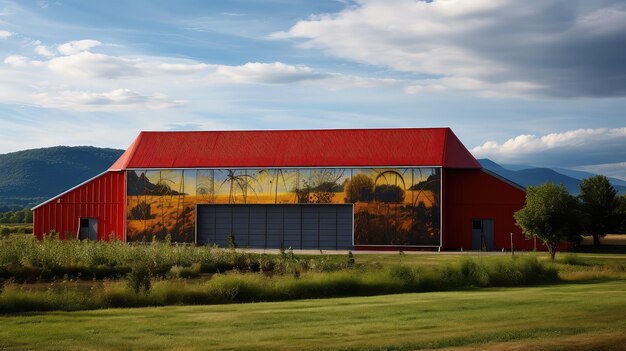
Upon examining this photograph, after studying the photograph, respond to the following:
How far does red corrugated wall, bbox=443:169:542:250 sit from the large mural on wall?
1908 millimetres

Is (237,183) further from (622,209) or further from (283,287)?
(283,287)

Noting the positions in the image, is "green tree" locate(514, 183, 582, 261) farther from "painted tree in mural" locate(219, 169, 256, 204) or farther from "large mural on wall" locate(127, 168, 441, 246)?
"painted tree in mural" locate(219, 169, 256, 204)

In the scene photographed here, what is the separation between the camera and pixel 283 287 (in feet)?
79.0

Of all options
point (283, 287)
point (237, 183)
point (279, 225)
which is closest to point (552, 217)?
point (279, 225)

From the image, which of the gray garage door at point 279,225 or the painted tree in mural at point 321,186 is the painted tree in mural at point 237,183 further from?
the painted tree in mural at point 321,186

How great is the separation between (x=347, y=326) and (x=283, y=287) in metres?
7.47

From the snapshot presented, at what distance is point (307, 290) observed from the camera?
80.3 feet

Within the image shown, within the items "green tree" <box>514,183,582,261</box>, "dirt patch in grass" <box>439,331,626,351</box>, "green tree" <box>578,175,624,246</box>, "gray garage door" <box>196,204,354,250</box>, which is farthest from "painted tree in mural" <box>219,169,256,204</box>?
"dirt patch in grass" <box>439,331,626,351</box>

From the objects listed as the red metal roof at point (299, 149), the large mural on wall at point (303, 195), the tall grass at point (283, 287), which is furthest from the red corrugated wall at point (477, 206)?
the tall grass at point (283, 287)

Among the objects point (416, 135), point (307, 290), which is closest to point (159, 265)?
point (307, 290)

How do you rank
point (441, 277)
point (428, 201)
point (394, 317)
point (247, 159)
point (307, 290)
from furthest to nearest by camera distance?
1. point (247, 159)
2. point (428, 201)
3. point (441, 277)
4. point (307, 290)
5. point (394, 317)

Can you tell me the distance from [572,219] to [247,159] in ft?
71.2

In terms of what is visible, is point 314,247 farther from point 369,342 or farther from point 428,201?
point 369,342

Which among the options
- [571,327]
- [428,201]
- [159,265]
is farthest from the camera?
[428,201]
